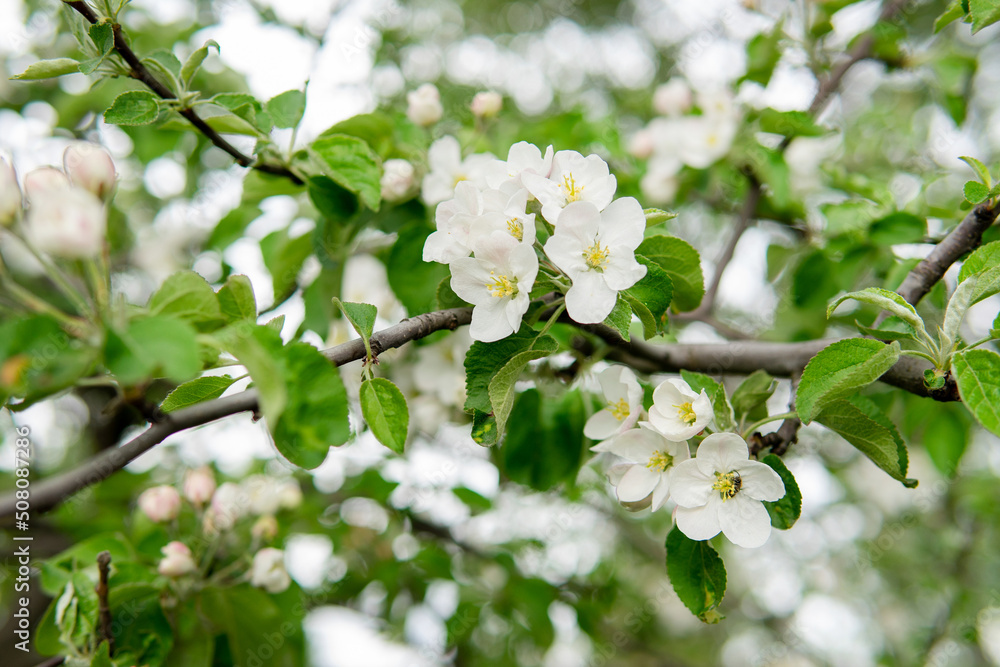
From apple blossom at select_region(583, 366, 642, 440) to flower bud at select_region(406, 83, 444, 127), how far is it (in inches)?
33.9

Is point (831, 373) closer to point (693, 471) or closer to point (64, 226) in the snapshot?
point (693, 471)

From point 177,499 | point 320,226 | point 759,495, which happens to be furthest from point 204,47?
point 759,495

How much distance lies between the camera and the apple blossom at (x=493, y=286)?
3.04 ft

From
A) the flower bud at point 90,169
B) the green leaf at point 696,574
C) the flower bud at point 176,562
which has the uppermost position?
the flower bud at point 90,169

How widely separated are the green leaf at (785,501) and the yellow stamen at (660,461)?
0.49 feet

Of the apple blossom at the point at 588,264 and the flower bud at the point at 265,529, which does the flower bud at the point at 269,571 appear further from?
the apple blossom at the point at 588,264

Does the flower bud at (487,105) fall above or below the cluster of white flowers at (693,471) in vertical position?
above

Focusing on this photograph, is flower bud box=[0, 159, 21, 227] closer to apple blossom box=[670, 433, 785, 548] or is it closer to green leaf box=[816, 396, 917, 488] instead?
apple blossom box=[670, 433, 785, 548]

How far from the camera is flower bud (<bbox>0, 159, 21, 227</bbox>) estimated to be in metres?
0.73

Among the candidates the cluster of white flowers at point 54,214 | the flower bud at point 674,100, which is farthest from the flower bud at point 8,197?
the flower bud at point 674,100

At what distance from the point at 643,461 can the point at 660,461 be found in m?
0.03

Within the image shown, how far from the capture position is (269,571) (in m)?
1.46

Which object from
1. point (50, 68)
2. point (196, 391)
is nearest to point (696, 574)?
point (196, 391)

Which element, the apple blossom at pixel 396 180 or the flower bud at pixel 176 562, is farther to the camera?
the apple blossom at pixel 396 180
